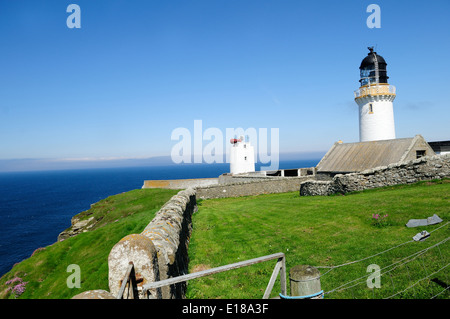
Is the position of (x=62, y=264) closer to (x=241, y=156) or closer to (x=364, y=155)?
(x=364, y=155)

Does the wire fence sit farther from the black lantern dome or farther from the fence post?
the black lantern dome

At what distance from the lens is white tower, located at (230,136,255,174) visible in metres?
50.2

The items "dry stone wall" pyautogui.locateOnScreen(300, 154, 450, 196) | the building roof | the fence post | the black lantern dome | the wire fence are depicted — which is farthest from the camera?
the black lantern dome

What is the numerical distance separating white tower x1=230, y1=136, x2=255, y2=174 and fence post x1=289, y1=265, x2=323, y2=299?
1808 inches

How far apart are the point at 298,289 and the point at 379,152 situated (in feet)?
78.0

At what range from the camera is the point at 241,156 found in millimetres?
50438

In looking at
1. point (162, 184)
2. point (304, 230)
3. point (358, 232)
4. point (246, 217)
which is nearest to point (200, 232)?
point (246, 217)

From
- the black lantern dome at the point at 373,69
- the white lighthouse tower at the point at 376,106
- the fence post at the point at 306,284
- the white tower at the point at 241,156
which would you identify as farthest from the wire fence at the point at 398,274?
the white tower at the point at 241,156

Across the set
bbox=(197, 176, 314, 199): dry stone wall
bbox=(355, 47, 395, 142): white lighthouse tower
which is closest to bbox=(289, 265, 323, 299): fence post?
bbox=(197, 176, 314, 199): dry stone wall

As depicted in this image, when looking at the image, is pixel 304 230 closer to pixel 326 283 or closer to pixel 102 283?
pixel 326 283

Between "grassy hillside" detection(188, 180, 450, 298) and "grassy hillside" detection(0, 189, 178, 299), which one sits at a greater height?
"grassy hillside" detection(188, 180, 450, 298)

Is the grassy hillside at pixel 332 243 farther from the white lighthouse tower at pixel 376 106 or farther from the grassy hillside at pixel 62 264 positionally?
the white lighthouse tower at pixel 376 106

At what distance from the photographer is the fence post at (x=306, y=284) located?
416cm
